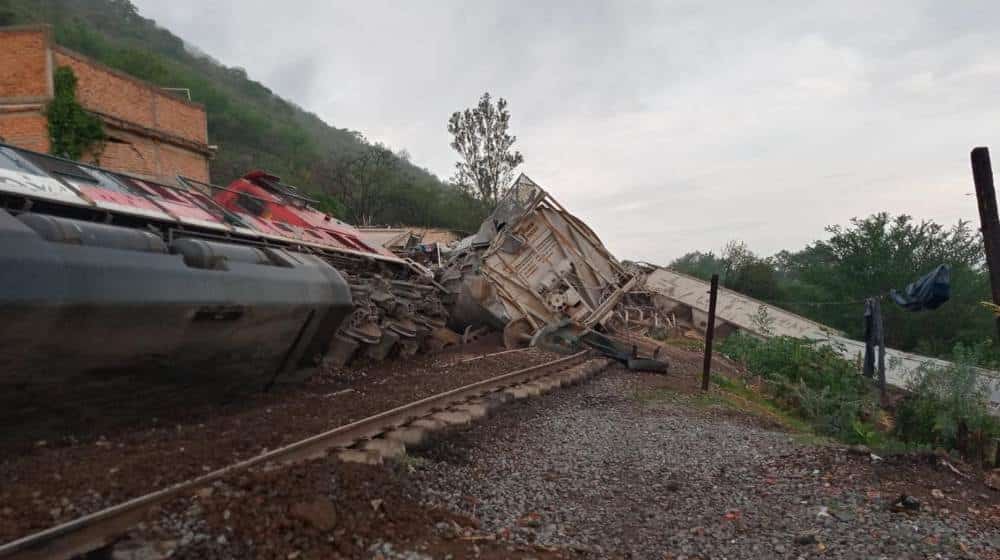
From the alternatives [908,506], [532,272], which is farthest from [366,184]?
[908,506]

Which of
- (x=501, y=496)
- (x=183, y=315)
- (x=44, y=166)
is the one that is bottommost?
(x=501, y=496)

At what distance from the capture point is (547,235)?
590 inches

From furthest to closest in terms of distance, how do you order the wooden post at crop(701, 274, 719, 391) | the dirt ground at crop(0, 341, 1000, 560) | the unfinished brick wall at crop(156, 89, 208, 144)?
1. the unfinished brick wall at crop(156, 89, 208, 144)
2. the wooden post at crop(701, 274, 719, 391)
3. the dirt ground at crop(0, 341, 1000, 560)

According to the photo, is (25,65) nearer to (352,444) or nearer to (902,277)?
(352,444)

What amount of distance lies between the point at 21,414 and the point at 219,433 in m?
1.27

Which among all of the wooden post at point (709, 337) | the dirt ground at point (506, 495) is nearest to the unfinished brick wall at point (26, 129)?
the dirt ground at point (506, 495)

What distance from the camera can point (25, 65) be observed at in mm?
14719

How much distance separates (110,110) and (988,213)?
19.1 meters

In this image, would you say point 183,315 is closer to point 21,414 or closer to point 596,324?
point 21,414

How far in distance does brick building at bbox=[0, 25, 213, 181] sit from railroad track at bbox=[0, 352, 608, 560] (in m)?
13.6

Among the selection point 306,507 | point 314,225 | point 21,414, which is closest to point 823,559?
point 306,507

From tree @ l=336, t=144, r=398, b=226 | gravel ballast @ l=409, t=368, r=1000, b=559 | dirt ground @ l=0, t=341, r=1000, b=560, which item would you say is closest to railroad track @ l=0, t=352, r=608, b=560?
dirt ground @ l=0, t=341, r=1000, b=560

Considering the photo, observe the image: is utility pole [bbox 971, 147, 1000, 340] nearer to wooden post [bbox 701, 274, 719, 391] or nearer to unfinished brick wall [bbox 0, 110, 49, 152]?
wooden post [bbox 701, 274, 719, 391]

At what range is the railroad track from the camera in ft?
9.39
